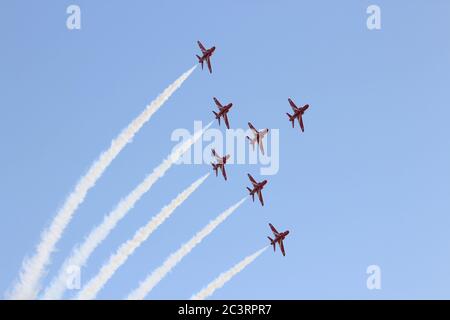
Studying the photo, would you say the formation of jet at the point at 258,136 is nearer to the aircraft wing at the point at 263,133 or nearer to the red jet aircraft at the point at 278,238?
the aircraft wing at the point at 263,133

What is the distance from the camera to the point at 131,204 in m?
128

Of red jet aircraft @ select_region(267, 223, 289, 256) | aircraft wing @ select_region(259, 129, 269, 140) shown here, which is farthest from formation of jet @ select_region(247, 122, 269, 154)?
red jet aircraft @ select_region(267, 223, 289, 256)

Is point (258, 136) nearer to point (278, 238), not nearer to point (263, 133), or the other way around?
point (263, 133)

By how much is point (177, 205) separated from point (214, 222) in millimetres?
7029

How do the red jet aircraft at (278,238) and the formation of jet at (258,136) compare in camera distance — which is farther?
the formation of jet at (258,136)

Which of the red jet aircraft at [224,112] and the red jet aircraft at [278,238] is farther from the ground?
the red jet aircraft at [224,112]

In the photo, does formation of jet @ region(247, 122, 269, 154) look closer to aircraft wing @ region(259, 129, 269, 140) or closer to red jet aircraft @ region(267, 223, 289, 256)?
aircraft wing @ region(259, 129, 269, 140)

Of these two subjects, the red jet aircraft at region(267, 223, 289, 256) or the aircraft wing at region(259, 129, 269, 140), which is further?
the aircraft wing at region(259, 129, 269, 140)

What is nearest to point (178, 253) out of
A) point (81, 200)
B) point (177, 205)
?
point (177, 205)

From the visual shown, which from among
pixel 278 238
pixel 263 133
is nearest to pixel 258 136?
pixel 263 133

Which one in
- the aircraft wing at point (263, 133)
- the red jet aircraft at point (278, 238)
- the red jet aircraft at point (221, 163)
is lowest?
the red jet aircraft at point (278, 238)

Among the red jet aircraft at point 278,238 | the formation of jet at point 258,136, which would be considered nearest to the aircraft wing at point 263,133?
the formation of jet at point 258,136

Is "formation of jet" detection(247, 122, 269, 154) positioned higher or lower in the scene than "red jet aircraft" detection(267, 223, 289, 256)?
higher
